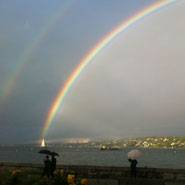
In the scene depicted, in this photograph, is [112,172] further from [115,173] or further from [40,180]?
[40,180]

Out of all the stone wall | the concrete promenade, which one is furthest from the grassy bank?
the stone wall

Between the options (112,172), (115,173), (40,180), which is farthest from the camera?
(112,172)

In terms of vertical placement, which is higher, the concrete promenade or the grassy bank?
the grassy bank

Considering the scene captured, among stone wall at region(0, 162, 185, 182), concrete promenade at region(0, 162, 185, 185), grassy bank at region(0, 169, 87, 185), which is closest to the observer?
grassy bank at region(0, 169, 87, 185)

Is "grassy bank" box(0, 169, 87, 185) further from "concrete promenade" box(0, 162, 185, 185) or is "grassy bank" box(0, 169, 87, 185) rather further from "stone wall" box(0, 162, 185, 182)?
"stone wall" box(0, 162, 185, 182)

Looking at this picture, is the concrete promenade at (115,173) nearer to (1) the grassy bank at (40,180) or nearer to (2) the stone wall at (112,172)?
(2) the stone wall at (112,172)

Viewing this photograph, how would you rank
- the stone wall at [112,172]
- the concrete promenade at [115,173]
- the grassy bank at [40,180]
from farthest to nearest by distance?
the stone wall at [112,172] < the concrete promenade at [115,173] < the grassy bank at [40,180]

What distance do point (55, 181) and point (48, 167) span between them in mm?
6518

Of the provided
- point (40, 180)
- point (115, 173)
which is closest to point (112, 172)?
point (115, 173)

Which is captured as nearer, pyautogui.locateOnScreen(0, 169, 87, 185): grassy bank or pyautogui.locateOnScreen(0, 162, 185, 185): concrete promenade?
pyautogui.locateOnScreen(0, 169, 87, 185): grassy bank

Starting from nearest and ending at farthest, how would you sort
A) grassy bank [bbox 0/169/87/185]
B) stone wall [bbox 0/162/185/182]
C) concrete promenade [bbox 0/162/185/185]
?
1. grassy bank [bbox 0/169/87/185]
2. concrete promenade [bbox 0/162/185/185]
3. stone wall [bbox 0/162/185/182]

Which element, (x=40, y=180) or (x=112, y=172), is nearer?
(x=40, y=180)

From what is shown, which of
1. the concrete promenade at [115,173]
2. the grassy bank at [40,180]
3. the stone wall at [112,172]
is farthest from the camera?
the stone wall at [112,172]

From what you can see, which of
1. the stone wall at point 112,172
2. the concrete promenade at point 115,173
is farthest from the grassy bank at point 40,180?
the stone wall at point 112,172
